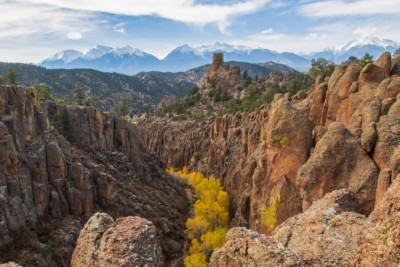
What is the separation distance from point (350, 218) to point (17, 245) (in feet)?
120

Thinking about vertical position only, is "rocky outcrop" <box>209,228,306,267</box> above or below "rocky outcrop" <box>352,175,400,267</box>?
below

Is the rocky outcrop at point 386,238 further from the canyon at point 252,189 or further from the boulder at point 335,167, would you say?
the boulder at point 335,167

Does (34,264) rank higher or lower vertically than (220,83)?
lower

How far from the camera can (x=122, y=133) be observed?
8569cm

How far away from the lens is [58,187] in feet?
164

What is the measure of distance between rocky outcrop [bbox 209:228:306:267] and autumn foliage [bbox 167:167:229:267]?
2964cm

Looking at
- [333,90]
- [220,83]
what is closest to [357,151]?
[333,90]

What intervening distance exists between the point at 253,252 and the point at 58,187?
42.3 meters

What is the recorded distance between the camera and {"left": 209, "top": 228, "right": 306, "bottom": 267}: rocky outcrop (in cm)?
1288

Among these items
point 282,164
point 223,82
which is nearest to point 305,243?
point 282,164

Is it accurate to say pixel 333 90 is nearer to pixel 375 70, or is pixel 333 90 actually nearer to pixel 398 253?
pixel 375 70

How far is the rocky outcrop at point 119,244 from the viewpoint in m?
14.1

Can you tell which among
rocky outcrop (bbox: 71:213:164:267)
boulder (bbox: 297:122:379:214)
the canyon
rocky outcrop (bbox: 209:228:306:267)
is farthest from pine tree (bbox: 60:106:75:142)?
rocky outcrop (bbox: 209:228:306:267)

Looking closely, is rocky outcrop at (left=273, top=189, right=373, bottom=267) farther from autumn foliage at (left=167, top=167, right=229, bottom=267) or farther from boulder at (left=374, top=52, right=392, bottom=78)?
boulder at (left=374, top=52, right=392, bottom=78)
